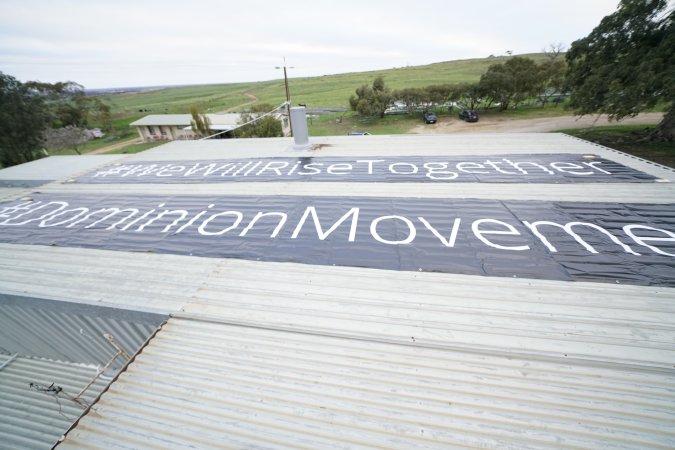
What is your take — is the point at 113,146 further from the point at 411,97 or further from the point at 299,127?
the point at 299,127

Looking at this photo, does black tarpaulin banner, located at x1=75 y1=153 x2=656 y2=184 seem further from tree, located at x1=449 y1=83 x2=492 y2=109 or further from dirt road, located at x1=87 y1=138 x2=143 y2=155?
dirt road, located at x1=87 y1=138 x2=143 y2=155

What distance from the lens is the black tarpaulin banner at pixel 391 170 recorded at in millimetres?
7398

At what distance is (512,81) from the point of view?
3378cm

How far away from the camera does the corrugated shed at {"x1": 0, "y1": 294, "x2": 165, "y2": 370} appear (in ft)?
13.0

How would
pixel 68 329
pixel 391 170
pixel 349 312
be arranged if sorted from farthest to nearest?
pixel 391 170
pixel 68 329
pixel 349 312

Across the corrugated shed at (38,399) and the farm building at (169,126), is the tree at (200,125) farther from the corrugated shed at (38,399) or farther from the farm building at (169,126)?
the corrugated shed at (38,399)

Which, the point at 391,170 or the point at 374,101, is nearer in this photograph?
the point at 391,170

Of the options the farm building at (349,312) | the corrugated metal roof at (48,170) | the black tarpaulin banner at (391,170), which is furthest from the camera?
the corrugated metal roof at (48,170)

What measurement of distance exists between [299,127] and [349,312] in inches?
362

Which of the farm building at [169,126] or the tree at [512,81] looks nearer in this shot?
the tree at [512,81]

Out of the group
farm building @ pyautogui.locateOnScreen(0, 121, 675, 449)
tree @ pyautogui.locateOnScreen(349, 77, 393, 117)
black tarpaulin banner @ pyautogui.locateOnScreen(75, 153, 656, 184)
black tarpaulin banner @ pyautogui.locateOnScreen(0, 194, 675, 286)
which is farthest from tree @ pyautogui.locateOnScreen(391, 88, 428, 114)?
black tarpaulin banner @ pyautogui.locateOnScreen(0, 194, 675, 286)

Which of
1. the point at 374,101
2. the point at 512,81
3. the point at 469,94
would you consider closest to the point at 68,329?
the point at 374,101

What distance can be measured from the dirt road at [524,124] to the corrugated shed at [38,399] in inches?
1205

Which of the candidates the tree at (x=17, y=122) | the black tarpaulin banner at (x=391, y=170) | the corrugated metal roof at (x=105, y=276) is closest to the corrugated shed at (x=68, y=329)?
the corrugated metal roof at (x=105, y=276)
